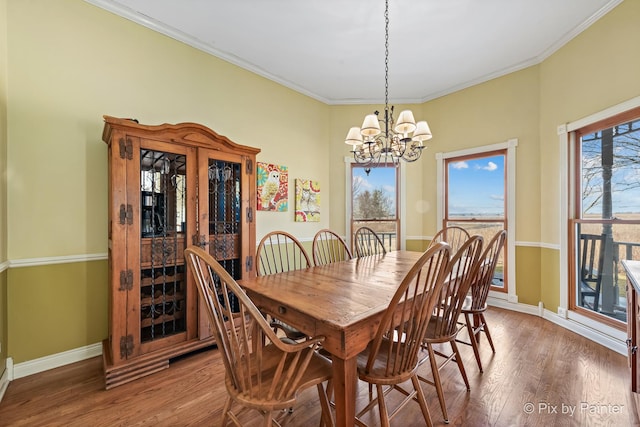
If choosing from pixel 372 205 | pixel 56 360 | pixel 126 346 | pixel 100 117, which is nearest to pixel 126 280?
pixel 126 346

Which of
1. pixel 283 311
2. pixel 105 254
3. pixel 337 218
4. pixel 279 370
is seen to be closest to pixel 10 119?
pixel 105 254

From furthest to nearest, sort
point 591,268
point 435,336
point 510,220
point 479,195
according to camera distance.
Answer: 1. point 479,195
2. point 510,220
3. point 591,268
4. point 435,336

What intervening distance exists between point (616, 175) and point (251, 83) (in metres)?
3.92

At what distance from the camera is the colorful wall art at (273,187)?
11.3 ft

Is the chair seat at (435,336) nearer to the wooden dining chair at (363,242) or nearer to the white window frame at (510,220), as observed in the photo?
the wooden dining chair at (363,242)

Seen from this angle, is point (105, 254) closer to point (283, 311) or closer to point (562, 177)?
point (283, 311)

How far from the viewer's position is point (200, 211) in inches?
92.4

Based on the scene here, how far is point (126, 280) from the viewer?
2.00 metres

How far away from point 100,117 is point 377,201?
352 centimetres

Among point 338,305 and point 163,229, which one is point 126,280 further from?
point 338,305

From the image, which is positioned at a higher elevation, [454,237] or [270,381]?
[454,237]

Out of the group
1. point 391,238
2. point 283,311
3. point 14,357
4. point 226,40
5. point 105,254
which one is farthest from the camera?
point 391,238

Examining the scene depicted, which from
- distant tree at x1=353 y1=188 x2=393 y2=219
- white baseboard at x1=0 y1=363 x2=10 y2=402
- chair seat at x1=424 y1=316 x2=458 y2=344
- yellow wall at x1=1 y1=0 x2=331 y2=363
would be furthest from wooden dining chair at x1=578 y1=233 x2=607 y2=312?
white baseboard at x1=0 y1=363 x2=10 y2=402

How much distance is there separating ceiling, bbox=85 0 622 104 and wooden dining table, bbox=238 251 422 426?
7.59ft
